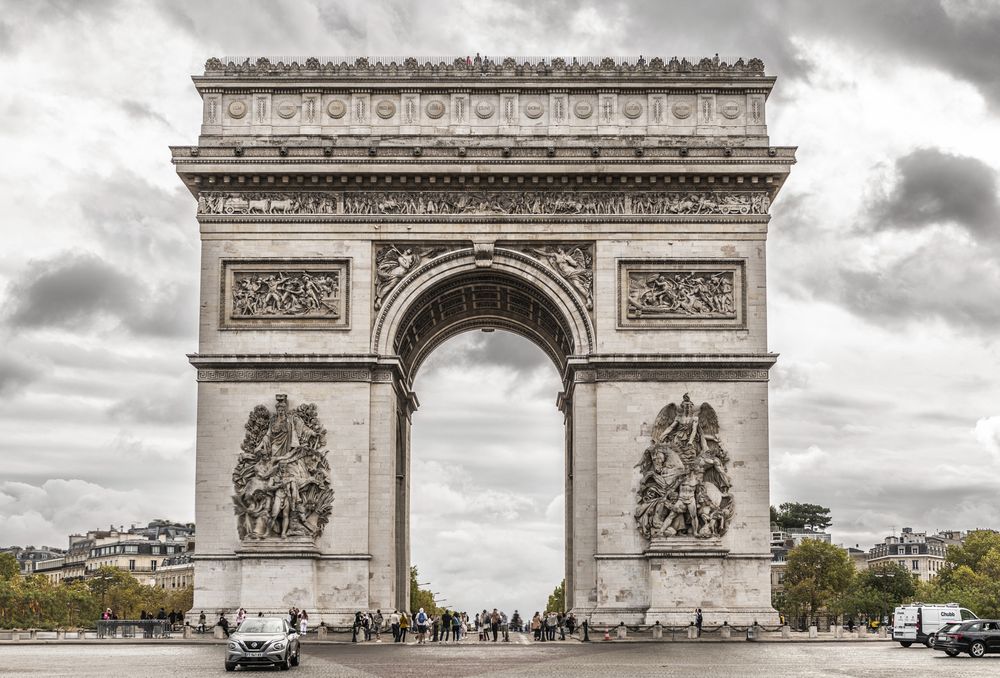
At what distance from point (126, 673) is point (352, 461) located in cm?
1599

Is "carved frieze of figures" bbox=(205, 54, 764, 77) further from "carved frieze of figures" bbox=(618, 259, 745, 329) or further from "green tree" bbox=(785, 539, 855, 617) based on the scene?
"green tree" bbox=(785, 539, 855, 617)

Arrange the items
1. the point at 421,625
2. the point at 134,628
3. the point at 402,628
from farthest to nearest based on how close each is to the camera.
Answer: the point at 134,628 < the point at 421,625 < the point at 402,628

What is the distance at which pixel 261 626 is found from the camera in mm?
31734

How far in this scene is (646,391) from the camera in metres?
44.2

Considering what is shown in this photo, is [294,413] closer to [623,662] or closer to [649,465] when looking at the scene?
[649,465]

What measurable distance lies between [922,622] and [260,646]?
23.7m

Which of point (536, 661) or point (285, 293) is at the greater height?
point (285, 293)

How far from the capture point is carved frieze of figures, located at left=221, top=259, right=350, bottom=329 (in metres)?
44.5

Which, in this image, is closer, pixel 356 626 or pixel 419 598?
pixel 356 626

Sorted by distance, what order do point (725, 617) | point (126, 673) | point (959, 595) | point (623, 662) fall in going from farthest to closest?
point (959, 595), point (725, 617), point (623, 662), point (126, 673)

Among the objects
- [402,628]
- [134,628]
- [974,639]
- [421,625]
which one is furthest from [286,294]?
[974,639]

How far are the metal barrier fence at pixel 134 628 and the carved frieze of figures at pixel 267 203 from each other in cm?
1295

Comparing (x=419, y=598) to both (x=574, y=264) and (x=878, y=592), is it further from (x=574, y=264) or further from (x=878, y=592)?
(x=574, y=264)

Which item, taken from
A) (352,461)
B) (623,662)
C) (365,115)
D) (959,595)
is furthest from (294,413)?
(959,595)
